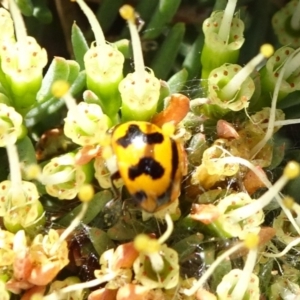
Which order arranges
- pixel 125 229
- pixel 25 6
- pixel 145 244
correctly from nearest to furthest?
pixel 145 244
pixel 125 229
pixel 25 6

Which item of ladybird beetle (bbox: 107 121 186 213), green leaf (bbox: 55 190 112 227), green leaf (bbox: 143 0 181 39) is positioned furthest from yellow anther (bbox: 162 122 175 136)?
green leaf (bbox: 143 0 181 39)

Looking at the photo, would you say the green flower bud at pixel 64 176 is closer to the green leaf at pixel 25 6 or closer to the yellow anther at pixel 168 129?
the yellow anther at pixel 168 129

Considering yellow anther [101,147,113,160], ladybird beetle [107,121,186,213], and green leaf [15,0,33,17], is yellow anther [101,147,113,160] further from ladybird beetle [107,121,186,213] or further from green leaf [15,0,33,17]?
green leaf [15,0,33,17]

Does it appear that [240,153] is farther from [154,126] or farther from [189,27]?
[189,27]

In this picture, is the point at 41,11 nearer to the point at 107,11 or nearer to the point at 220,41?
the point at 107,11

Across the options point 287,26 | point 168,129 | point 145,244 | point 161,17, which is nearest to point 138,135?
point 168,129

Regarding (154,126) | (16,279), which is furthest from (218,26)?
(16,279)
